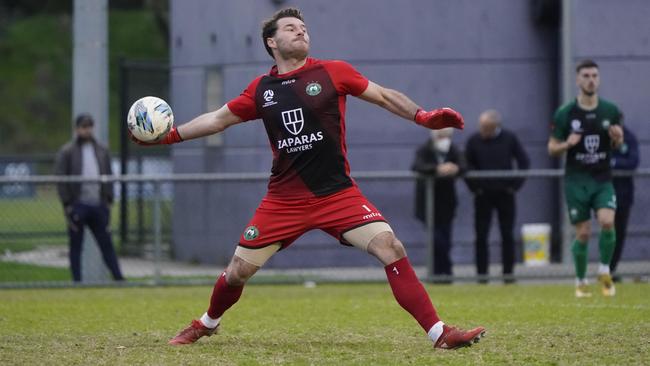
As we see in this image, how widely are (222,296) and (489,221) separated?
7.55 metres

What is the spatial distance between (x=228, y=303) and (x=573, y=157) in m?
5.30

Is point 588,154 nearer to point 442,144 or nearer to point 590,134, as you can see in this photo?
point 590,134

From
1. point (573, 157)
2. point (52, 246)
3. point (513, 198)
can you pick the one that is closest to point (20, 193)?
point (52, 246)

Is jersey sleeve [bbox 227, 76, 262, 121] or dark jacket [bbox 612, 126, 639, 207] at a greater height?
jersey sleeve [bbox 227, 76, 262, 121]

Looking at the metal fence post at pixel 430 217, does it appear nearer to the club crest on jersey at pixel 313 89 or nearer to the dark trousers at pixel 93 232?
the dark trousers at pixel 93 232

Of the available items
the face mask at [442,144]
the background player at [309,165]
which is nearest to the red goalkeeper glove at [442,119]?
the background player at [309,165]

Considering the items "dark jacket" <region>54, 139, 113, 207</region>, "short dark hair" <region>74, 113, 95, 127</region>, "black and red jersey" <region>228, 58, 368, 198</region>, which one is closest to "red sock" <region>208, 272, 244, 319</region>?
"black and red jersey" <region>228, 58, 368, 198</region>

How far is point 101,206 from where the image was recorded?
1573 centimetres

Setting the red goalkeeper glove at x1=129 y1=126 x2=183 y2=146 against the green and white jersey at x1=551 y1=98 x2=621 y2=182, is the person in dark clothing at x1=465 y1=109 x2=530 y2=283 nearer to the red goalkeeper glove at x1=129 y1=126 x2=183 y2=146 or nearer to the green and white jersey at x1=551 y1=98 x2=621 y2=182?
the green and white jersey at x1=551 y1=98 x2=621 y2=182

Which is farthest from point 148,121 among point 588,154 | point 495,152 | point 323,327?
point 495,152

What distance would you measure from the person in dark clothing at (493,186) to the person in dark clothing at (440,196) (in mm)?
307

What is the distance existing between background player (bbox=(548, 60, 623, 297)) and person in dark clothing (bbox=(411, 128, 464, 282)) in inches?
111

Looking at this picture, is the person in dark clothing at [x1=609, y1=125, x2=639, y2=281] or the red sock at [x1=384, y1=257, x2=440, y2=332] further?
the person in dark clothing at [x1=609, y1=125, x2=639, y2=281]

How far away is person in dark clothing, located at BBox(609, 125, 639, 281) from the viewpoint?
594 inches
